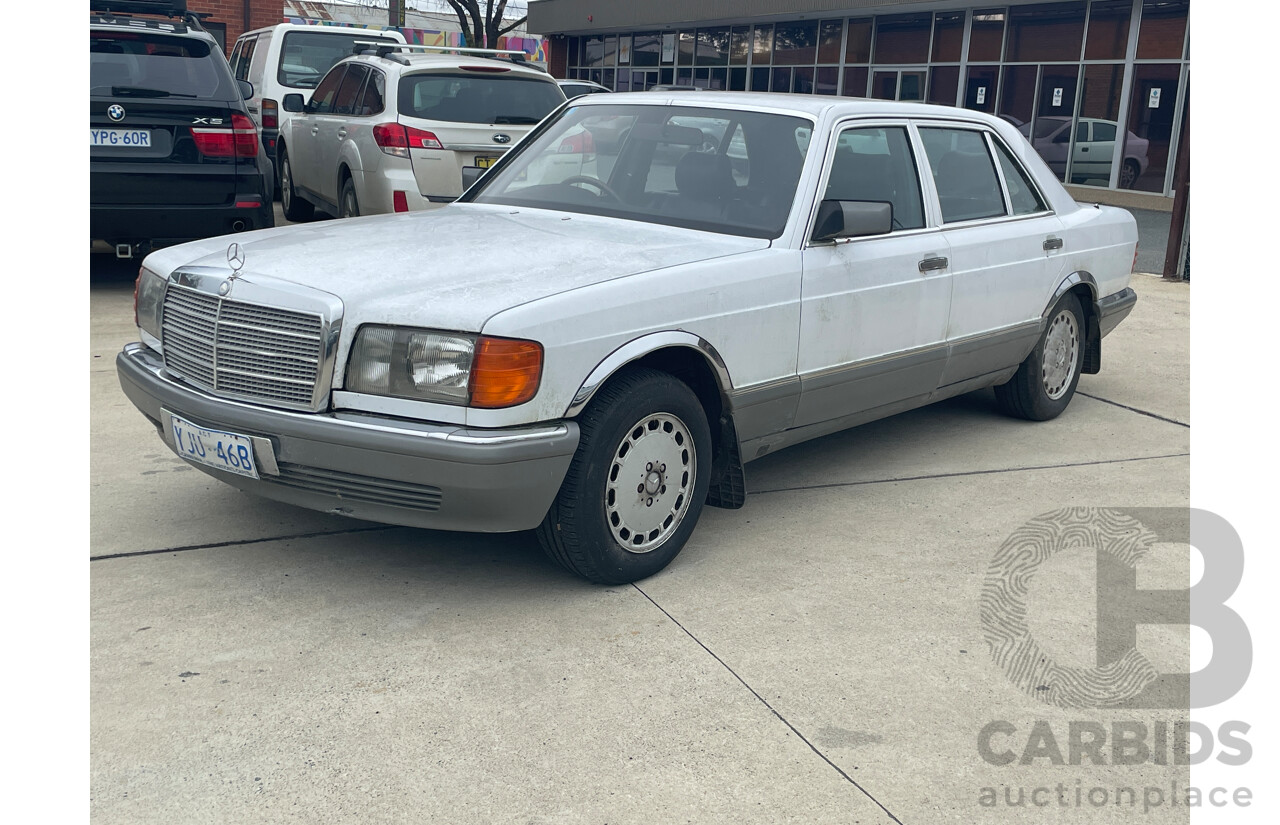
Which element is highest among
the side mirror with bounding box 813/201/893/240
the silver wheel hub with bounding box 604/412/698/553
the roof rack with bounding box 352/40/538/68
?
the roof rack with bounding box 352/40/538/68

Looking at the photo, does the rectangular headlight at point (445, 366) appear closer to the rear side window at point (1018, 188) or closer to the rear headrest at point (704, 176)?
the rear headrest at point (704, 176)

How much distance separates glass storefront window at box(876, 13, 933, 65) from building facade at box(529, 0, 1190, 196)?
0.08ft

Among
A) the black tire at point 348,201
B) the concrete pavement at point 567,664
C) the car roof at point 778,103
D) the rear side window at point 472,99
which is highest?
the rear side window at point 472,99

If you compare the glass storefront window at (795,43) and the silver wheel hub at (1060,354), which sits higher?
the glass storefront window at (795,43)

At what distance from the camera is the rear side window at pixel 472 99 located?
29.2ft

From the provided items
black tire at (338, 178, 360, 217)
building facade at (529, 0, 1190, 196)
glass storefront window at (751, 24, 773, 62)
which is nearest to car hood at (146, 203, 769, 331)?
black tire at (338, 178, 360, 217)

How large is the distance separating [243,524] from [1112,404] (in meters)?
4.93

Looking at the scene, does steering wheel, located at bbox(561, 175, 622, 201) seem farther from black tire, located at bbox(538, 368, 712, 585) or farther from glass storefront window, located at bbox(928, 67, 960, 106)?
glass storefront window, located at bbox(928, 67, 960, 106)

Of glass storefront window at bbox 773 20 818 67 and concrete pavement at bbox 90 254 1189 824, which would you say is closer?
concrete pavement at bbox 90 254 1189 824

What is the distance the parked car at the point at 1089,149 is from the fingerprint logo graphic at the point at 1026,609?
16997mm

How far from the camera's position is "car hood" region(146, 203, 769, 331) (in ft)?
11.3

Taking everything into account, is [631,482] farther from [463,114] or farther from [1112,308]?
[463,114]

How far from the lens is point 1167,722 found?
3.18 metres

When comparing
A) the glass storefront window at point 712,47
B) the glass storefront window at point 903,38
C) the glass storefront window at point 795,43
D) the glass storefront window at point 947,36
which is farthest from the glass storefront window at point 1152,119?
the glass storefront window at point 712,47
